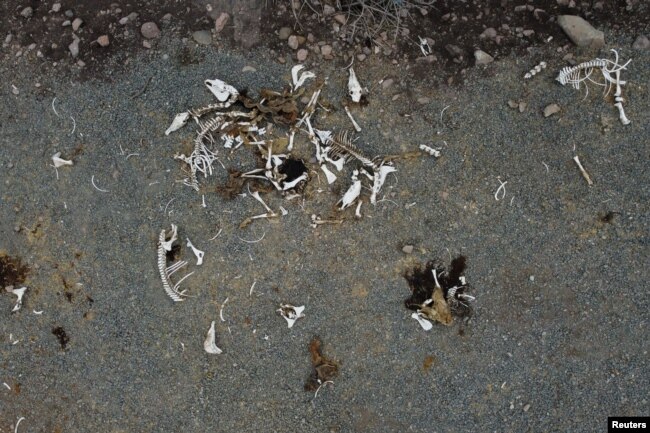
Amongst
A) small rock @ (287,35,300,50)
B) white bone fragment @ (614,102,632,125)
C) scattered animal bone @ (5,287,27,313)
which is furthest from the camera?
scattered animal bone @ (5,287,27,313)

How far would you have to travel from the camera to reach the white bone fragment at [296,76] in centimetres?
294

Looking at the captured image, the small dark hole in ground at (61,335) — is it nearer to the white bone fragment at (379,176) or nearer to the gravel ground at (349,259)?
the gravel ground at (349,259)

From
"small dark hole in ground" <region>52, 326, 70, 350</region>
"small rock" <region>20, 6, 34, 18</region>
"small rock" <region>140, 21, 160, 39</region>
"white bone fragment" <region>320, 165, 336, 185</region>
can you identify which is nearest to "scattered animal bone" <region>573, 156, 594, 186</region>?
"white bone fragment" <region>320, 165, 336, 185</region>

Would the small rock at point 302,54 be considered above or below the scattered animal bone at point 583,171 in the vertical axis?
above

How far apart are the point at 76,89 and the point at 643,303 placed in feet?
12.0

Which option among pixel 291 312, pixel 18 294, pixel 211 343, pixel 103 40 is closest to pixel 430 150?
pixel 291 312

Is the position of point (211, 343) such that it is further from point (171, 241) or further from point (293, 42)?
point (293, 42)

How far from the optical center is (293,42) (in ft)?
9.69

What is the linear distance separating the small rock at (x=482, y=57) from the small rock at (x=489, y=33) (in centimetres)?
10

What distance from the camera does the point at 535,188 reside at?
2.92 meters

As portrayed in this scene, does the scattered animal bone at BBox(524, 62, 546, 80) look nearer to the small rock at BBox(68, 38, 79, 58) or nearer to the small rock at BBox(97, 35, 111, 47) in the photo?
the small rock at BBox(97, 35, 111, 47)

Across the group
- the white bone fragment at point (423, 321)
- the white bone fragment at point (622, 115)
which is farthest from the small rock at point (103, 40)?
→ the white bone fragment at point (622, 115)

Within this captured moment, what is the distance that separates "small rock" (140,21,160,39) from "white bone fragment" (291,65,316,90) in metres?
0.87

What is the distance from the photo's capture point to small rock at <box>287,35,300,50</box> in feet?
9.69
